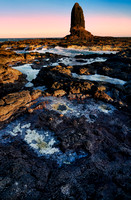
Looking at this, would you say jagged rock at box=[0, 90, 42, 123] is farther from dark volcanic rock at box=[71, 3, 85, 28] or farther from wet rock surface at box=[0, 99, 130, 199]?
dark volcanic rock at box=[71, 3, 85, 28]

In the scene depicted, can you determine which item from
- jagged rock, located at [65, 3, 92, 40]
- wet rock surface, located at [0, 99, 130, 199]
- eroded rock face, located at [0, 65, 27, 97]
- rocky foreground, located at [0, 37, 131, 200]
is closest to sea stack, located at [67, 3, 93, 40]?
jagged rock, located at [65, 3, 92, 40]

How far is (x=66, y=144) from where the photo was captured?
18.9 feet

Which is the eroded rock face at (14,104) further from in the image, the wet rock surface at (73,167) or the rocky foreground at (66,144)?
the wet rock surface at (73,167)

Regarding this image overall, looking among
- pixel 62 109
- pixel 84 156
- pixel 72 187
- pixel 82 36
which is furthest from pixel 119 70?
pixel 82 36

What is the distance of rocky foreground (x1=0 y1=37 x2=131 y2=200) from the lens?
3.66 m

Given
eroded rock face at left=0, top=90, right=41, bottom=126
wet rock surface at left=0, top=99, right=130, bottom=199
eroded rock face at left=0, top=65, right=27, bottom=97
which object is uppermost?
eroded rock face at left=0, top=65, right=27, bottom=97

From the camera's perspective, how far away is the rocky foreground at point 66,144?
366 cm

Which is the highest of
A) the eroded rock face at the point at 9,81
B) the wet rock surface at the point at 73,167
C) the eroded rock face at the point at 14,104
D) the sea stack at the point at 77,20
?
the sea stack at the point at 77,20

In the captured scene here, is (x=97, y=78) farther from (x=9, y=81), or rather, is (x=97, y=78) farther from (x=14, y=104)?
(x=14, y=104)

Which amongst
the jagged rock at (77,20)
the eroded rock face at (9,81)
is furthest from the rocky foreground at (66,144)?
the jagged rock at (77,20)

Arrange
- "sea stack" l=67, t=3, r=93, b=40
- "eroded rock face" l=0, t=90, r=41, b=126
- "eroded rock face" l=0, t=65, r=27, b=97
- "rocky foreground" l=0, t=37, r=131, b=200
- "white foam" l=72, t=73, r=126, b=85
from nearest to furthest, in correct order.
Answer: "rocky foreground" l=0, t=37, r=131, b=200 → "eroded rock face" l=0, t=90, r=41, b=126 → "eroded rock face" l=0, t=65, r=27, b=97 → "white foam" l=72, t=73, r=126, b=85 → "sea stack" l=67, t=3, r=93, b=40

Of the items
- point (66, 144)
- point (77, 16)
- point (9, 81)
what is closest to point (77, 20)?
point (77, 16)

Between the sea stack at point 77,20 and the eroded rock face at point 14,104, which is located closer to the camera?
the eroded rock face at point 14,104

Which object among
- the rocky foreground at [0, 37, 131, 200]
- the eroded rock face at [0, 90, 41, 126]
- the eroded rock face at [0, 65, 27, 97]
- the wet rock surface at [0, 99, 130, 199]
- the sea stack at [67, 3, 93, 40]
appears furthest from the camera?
the sea stack at [67, 3, 93, 40]
